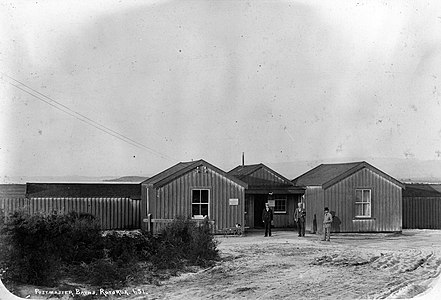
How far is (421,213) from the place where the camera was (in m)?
17.9

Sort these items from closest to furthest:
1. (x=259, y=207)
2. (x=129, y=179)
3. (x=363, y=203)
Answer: (x=129, y=179) → (x=363, y=203) → (x=259, y=207)

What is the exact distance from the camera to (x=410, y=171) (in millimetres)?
15047

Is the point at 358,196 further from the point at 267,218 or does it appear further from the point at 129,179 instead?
the point at 129,179

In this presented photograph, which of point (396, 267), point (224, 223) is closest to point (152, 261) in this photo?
point (224, 223)

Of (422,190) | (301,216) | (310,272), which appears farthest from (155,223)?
(422,190)

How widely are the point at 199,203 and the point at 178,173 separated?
82cm

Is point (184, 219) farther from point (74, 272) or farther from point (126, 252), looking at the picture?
point (74, 272)

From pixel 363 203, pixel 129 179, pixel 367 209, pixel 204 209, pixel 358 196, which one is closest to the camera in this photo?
pixel 129 179

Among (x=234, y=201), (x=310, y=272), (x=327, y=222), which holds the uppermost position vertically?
(x=234, y=201)

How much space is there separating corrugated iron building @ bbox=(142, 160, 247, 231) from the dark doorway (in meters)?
0.99

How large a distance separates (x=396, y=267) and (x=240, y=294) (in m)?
3.29

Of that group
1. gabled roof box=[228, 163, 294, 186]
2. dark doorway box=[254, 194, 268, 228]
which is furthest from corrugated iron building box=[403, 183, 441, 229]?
dark doorway box=[254, 194, 268, 228]

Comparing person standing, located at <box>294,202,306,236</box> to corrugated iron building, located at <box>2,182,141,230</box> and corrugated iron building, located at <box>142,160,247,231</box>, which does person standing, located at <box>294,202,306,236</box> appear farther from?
corrugated iron building, located at <box>2,182,141,230</box>

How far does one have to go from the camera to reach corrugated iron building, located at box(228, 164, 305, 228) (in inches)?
634
